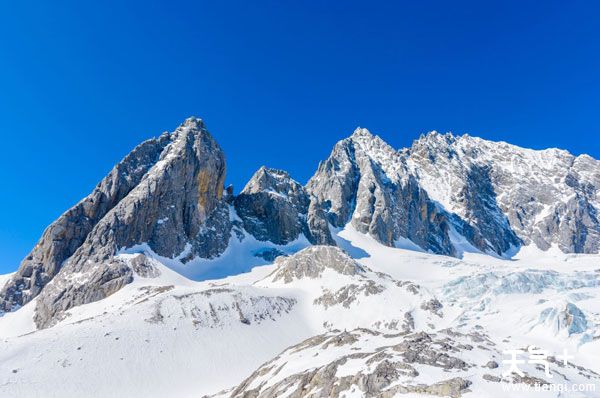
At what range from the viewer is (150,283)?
119375 millimetres

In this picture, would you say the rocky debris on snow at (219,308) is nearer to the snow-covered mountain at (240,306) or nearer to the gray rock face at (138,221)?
the snow-covered mountain at (240,306)

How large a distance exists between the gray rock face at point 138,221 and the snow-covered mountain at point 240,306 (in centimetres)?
53

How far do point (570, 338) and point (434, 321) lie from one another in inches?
1051

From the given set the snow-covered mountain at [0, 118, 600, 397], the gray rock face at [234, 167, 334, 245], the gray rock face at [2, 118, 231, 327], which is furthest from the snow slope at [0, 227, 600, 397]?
the gray rock face at [234, 167, 334, 245]

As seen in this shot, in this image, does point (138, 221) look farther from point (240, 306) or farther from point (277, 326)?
point (277, 326)

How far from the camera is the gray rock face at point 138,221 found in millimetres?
121750

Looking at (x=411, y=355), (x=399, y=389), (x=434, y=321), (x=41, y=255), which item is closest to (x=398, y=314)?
(x=434, y=321)

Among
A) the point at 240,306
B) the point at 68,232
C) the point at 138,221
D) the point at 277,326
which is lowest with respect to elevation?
the point at 277,326

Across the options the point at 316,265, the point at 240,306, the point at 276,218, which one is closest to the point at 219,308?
the point at 240,306

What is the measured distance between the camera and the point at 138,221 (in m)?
145

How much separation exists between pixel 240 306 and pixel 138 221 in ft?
219

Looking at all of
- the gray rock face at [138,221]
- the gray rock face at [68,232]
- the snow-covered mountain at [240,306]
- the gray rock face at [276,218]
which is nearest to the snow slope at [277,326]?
the snow-covered mountain at [240,306]

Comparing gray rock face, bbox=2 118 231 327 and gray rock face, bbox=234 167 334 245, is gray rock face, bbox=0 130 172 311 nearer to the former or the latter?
gray rock face, bbox=2 118 231 327

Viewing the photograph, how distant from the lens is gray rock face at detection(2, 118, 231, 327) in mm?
121750
